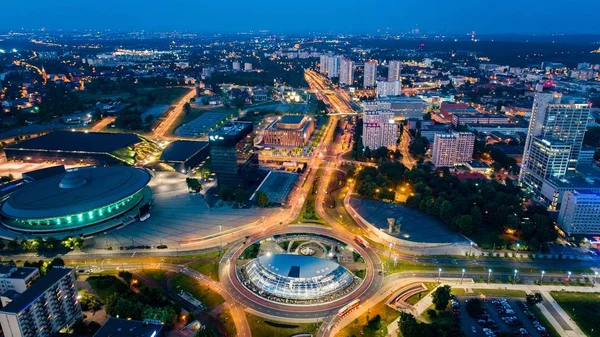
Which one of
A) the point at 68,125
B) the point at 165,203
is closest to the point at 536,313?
the point at 165,203

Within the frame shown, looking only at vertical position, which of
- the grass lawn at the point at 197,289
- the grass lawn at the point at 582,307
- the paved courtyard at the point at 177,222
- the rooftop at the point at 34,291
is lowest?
the grass lawn at the point at 582,307

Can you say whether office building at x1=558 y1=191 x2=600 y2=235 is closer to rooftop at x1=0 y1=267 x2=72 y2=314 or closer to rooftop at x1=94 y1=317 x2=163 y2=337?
rooftop at x1=94 y1=317 x2=163 y2=337

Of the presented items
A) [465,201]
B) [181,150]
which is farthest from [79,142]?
[465,201]

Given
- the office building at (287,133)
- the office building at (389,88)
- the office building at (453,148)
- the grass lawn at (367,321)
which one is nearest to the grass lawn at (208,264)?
the grass lawn at (367,321)

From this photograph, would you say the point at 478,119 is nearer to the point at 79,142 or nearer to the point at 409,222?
the point at 409,222

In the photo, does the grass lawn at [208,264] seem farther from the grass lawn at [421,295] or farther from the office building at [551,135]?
the office building at [551,135]

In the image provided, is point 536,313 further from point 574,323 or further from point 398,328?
point 398,328
